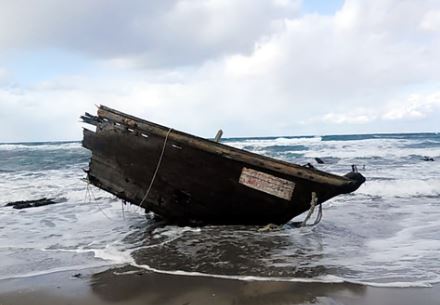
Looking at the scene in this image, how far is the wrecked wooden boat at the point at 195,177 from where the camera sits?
716cm

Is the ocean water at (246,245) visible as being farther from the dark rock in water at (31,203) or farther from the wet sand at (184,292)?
the dark rock in water at (31,203)

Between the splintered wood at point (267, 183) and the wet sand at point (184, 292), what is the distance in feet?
7.56

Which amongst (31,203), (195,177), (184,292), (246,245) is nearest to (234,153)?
(195,177)

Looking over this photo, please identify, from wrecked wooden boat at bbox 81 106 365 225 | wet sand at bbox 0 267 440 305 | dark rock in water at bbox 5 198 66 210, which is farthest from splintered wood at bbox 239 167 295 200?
dark rock in water at bbox 5 198 66 210

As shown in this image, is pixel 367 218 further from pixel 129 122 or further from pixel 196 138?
Result: pixel 129 122

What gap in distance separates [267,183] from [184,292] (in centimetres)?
286

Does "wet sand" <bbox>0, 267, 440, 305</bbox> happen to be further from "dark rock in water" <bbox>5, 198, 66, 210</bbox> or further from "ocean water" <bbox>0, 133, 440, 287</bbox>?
"dark rock in water" <bbox>5, 198, 66, 210</bbox>

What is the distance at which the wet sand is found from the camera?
4398mm

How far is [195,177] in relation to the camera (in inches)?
298

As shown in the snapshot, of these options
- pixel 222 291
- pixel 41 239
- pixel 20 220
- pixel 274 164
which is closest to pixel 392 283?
pixel 222 291

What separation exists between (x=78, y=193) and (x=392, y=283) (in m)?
10.8

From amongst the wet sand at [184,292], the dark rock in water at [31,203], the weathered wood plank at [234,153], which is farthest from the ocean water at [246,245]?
the weathered wood plank at [234,153]

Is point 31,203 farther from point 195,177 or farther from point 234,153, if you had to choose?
point 234,153

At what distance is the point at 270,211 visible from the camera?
755 centimetres
